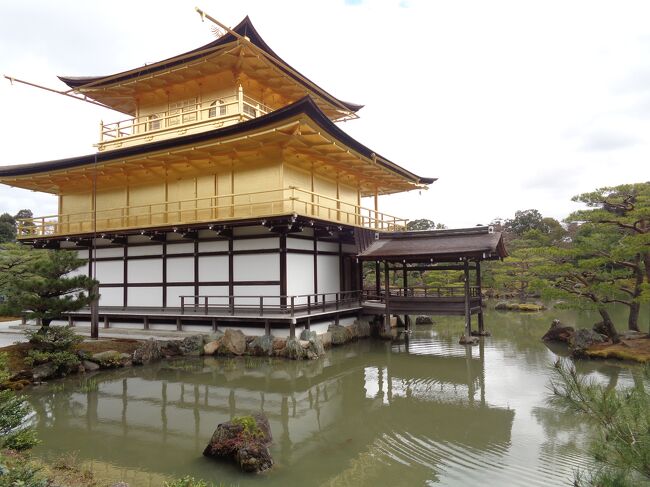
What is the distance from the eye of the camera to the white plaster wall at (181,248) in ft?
56.1

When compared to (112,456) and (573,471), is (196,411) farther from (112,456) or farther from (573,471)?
(573,471)

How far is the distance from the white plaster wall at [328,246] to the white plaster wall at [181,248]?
5174 mm

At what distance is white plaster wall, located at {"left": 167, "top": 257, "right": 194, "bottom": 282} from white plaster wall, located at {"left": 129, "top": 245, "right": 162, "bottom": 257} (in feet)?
2.47

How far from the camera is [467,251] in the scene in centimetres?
1448

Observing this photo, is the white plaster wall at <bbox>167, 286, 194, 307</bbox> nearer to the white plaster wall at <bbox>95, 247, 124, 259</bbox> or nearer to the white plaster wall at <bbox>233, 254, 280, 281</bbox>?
the white plaster wall at <bbox>233, 254, 280, 281</bbox>

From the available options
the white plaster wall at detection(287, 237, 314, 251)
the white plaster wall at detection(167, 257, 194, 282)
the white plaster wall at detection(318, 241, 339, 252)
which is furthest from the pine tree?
the white plaster wall at detection(318, 241, 339, 252)

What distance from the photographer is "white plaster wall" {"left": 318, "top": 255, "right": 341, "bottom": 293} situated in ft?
57.0

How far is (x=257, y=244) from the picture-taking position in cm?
1570

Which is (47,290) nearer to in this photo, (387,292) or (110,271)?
(110,271)

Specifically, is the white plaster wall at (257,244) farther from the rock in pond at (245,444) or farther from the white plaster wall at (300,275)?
the rock in pond at (245,444)

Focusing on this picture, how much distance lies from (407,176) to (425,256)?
7.03 metres

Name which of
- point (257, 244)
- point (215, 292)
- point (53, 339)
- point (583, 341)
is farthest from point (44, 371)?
point (583, 341)

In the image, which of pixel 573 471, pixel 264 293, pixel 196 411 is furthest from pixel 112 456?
pixel 264 293

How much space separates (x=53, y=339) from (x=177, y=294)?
5734 millimetres
